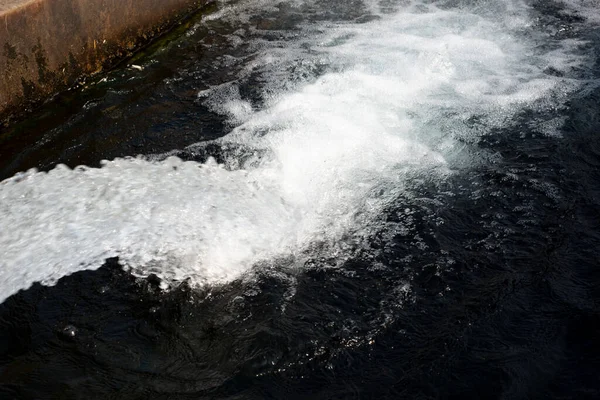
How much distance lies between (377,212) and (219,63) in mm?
3313

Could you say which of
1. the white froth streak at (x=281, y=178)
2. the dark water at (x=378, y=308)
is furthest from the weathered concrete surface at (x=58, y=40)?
the white froth streak at (x=281, y=178)

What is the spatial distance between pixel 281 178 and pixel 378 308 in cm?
173

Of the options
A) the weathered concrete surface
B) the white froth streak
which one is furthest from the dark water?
the weathered concrete surface

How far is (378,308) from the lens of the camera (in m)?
4.18

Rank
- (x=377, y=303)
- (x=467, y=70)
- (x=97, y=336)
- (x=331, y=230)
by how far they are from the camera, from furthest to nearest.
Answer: (x=467, y=70) → (x=331, y=230) → (x=377, y=303) → (x=97, y=336)

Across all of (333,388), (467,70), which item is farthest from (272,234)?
(467,70)

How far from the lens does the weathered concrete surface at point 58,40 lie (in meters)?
5.87

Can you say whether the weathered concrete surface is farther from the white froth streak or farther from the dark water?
the white froth streak

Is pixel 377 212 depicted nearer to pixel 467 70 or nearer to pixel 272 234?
pixel 272 234

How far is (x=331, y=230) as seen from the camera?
484cm

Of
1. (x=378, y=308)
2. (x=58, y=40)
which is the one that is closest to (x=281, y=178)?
(x=378, y=308)

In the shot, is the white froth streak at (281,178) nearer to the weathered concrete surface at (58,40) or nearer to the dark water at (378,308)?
the dark water at (378,308)

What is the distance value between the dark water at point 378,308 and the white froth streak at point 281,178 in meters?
0.16

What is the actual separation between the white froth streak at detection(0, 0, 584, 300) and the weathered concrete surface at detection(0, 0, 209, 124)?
1.21m
